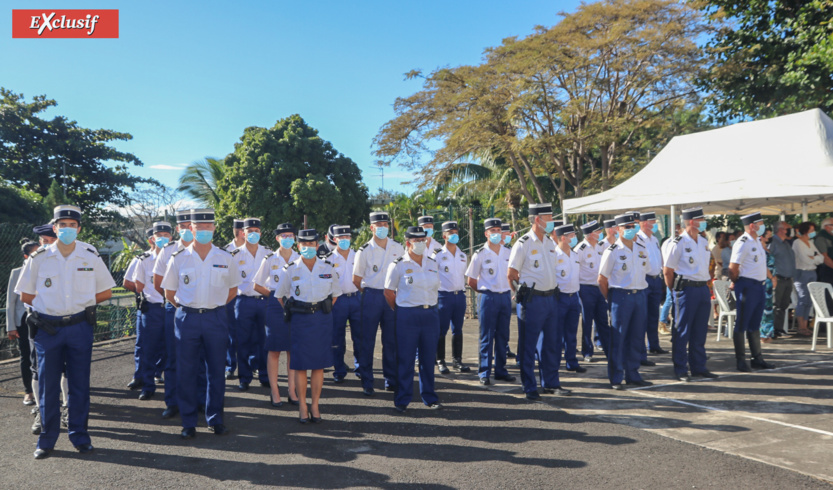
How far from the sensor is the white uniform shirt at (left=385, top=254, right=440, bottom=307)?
6543 millimetres

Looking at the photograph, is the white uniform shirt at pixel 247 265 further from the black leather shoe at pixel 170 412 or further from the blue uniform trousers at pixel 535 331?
the blue uniform trousers at pixel 535 331

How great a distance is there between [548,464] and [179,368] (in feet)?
11.7

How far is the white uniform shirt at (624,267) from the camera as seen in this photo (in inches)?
289

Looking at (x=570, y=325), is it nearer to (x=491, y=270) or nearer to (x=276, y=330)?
(x=491, y=270)

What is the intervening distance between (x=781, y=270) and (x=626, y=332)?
17.0 ft

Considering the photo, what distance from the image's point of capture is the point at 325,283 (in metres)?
6.21

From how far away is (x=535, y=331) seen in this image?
6.98 m

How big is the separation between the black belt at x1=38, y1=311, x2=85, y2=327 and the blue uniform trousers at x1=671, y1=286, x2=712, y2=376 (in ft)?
22.3

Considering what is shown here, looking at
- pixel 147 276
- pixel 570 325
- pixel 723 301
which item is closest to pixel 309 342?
pixel 147 276

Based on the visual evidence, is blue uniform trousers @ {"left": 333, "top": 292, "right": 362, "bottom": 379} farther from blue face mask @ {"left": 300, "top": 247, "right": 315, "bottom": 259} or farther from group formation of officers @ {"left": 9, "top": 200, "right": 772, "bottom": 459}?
blue face mask @ {"left": 300, "top": 247, "right": 315, "bottom": 259}

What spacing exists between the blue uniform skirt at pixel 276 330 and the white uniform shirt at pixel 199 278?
1021 mm

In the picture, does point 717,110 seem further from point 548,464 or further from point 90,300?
point 90,300

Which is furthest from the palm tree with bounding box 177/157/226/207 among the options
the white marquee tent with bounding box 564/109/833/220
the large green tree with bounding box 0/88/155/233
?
the white marquee tent with bounding box 564/109/833/220

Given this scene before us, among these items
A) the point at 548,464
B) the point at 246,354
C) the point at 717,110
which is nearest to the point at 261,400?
the point at 246,354
